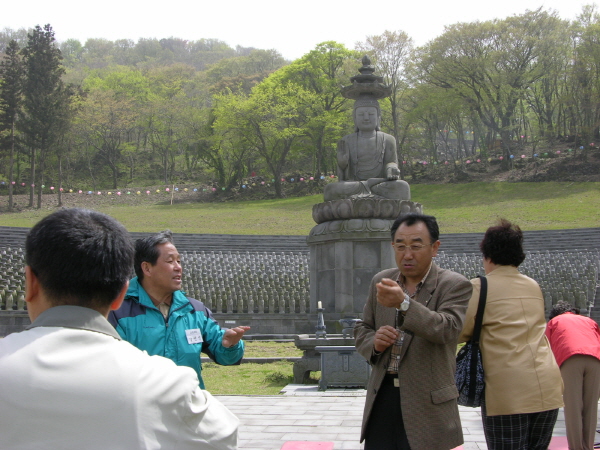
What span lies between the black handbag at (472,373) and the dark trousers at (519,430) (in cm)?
10

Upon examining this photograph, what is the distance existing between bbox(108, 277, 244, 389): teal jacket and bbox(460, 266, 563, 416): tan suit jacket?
127 centimetres

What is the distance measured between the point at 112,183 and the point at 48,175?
5748 mm

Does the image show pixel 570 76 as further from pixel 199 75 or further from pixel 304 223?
pixel 199 75

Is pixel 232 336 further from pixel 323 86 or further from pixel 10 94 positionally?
pixel 323 86

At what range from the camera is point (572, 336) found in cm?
455

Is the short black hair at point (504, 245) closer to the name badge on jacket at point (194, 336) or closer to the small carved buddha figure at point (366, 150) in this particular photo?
the name badge on jacket at point (194, 336)

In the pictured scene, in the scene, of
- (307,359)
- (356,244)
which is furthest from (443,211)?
(307,359)

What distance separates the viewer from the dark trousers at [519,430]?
317 centimetres

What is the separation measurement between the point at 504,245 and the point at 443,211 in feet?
107

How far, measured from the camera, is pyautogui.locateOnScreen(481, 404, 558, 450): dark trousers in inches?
125

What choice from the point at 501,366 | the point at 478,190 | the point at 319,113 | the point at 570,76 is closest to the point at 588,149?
the point at 570,76

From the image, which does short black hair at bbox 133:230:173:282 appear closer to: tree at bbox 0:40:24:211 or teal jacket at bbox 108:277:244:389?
teal jacket at bbox 108:277:244:389

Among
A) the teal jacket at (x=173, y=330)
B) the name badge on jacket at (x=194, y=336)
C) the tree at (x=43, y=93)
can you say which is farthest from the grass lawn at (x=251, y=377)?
the tree at (x=43, y=93)

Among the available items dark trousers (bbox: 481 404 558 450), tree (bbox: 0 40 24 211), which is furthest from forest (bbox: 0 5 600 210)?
dark trousers (bbox: 481 404 558 450)
